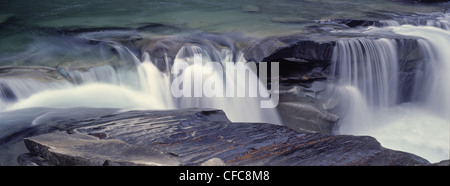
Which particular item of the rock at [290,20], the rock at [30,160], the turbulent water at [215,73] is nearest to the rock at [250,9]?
the rock at [290,20]

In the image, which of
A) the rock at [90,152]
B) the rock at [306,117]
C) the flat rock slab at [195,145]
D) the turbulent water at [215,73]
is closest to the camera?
the rock at [90,152]

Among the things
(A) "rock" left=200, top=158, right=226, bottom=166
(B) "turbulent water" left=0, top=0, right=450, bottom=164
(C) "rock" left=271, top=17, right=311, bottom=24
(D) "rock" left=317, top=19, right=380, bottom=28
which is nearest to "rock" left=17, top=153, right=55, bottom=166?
(B) "turbulent water" left=0, top=0, right=450, bottom=164

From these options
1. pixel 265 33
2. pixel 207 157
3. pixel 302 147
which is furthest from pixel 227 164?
pixel 265 33

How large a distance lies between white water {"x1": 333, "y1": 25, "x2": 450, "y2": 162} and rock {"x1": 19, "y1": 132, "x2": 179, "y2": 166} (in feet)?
12.3

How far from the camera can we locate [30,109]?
21.5ft

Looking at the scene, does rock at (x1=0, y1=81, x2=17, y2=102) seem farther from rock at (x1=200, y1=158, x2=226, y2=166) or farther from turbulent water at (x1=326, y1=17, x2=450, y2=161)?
turbulent water at (x1=326, y1=17, x2=450, y2=161)

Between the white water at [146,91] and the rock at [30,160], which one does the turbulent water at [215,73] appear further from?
the rock at [30,160]

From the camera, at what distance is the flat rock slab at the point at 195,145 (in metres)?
4.39

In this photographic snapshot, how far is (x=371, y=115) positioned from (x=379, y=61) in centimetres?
93

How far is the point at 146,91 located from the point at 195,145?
292 centimetres

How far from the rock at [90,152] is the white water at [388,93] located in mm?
3757

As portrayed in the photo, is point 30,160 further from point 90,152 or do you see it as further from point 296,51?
point 296,51

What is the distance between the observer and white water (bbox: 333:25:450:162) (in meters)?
7.19

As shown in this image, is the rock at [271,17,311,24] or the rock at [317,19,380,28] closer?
the rock at [317,19,380,28]
